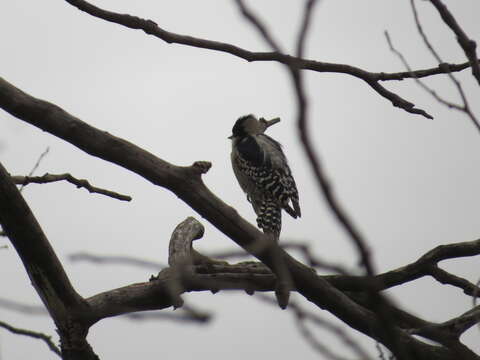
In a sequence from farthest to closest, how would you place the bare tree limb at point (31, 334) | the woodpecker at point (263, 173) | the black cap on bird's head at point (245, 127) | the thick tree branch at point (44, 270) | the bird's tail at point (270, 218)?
the black cap on bird's head at point (245, 127), the woodpecker at point (263, 173), the bird's tail at point (270, 218), the thick tree branch at point (44, 270), the bare tree limb at point (31, 334)

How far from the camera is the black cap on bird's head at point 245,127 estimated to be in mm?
9008

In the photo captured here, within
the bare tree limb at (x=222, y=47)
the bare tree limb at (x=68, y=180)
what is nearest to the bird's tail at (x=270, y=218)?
the bare tree limb at (x=68, y=180)

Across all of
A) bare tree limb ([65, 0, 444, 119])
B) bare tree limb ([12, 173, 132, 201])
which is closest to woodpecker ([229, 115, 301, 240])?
bare tree limb ([12, 173, 132, 201])

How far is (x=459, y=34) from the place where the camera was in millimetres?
1973

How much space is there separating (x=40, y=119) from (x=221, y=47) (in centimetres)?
90

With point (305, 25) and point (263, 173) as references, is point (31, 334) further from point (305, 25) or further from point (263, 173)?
point (263, 173)

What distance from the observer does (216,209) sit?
2.81 metres

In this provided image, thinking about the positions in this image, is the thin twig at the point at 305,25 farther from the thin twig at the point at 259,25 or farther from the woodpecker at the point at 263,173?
the woodpecker at the point at 263,173

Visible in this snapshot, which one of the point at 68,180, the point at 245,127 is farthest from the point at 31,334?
the point at 245,127

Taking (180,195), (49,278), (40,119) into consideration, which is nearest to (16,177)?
(49,278)

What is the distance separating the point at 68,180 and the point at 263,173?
438 centimetres

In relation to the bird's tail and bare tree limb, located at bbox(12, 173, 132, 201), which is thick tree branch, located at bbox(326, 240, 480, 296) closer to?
bare tree limb, located at bbox(12, 173, 132, 201)

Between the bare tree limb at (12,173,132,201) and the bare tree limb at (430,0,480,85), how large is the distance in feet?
7.06

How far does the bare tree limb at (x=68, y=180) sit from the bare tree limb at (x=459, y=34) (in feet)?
7.06
